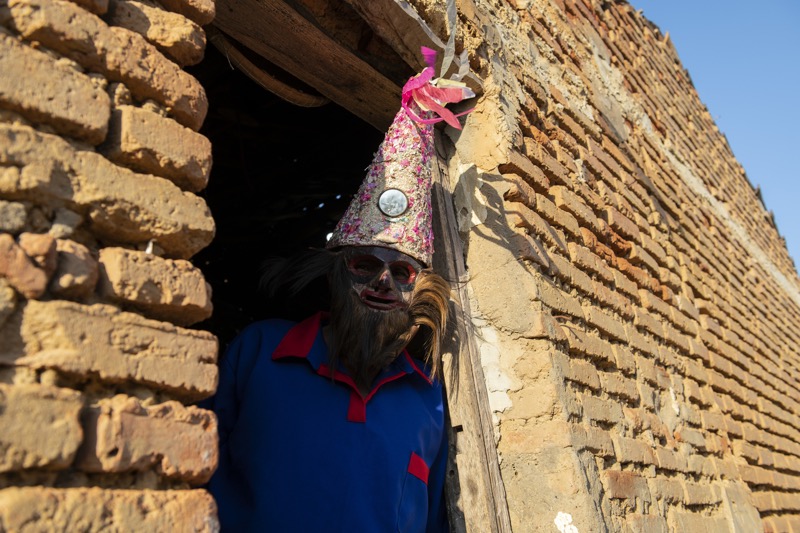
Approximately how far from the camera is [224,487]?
6.24 ft

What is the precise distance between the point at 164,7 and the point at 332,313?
48.3 inches

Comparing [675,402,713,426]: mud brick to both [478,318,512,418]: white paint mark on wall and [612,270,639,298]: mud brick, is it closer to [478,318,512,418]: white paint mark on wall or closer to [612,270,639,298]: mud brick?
[612,270,639,298]: mud brick

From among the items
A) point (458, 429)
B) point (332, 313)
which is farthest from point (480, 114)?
point (458, 429)

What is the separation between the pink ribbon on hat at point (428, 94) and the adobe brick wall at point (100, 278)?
1.14 meters

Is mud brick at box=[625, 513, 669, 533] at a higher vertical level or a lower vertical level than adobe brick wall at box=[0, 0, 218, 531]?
lower

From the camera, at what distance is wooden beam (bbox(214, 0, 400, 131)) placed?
2.01 meters

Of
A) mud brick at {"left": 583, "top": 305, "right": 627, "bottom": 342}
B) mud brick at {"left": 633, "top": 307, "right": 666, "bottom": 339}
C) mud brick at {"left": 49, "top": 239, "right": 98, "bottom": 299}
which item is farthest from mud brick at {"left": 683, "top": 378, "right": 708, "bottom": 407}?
mud brick at {"left": 49, "top": 239, "right": 98, "bottom": 299}

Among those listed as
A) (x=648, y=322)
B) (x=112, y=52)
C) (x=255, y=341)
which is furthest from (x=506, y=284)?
(x=112, y=52)

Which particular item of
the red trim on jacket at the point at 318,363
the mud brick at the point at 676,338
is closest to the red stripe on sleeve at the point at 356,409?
the red trim on jacket at the point at 318,363

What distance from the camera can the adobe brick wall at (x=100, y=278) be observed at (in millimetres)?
897

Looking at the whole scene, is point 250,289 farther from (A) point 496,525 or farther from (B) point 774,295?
(B) point 774,295

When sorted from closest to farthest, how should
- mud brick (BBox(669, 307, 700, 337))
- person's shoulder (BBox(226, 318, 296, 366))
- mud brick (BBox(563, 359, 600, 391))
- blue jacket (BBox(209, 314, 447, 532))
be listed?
blue jacket (BBox(209, 314, 447, 532)) → person's shoulder (BBox(226, 318, 296, 366)) → mud brick (BBox(563, 359, 600, 391)) → mud brick (BBox(669, 307, 700, 337))

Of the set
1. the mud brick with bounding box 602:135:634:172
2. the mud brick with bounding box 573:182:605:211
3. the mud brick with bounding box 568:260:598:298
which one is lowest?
the mud brick with bounding box 568:260:598:298

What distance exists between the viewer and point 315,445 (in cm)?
189
